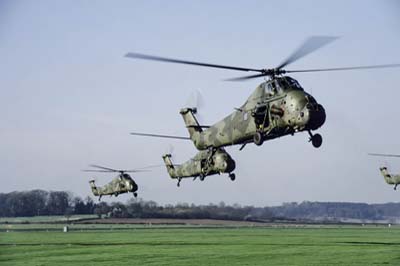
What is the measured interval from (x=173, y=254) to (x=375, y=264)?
1003 centimetres

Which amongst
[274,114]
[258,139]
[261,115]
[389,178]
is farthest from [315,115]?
[389,178]

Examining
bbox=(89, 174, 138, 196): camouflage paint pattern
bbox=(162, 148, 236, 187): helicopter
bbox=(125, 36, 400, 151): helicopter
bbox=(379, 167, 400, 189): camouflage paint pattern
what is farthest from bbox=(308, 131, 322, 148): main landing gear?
bbox=(379, 167, 400, 189): camouflage paint pattern

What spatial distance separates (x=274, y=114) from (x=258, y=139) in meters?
2.06

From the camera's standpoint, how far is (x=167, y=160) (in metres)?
52.6

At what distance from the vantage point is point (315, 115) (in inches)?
1021

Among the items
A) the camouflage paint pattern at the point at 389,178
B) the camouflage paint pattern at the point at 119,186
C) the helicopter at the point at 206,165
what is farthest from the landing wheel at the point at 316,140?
the camouflage paint pattern at the point at 389,178

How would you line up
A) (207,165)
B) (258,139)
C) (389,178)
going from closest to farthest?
(258,139) → (207,165) → (389,178)

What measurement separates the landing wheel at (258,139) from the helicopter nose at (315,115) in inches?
136

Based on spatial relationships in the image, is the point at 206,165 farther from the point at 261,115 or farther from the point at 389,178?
the point at 389,178

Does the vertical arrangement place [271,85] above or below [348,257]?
above

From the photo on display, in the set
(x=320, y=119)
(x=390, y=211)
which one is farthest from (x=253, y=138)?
(x=390, y=211)

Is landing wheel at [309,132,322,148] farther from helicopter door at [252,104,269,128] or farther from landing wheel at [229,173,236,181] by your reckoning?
landing wheel at [229,173,236,181]

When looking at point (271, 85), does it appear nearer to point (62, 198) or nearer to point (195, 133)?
point (195, 133)

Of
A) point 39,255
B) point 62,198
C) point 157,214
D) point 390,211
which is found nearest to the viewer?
point 39,255
